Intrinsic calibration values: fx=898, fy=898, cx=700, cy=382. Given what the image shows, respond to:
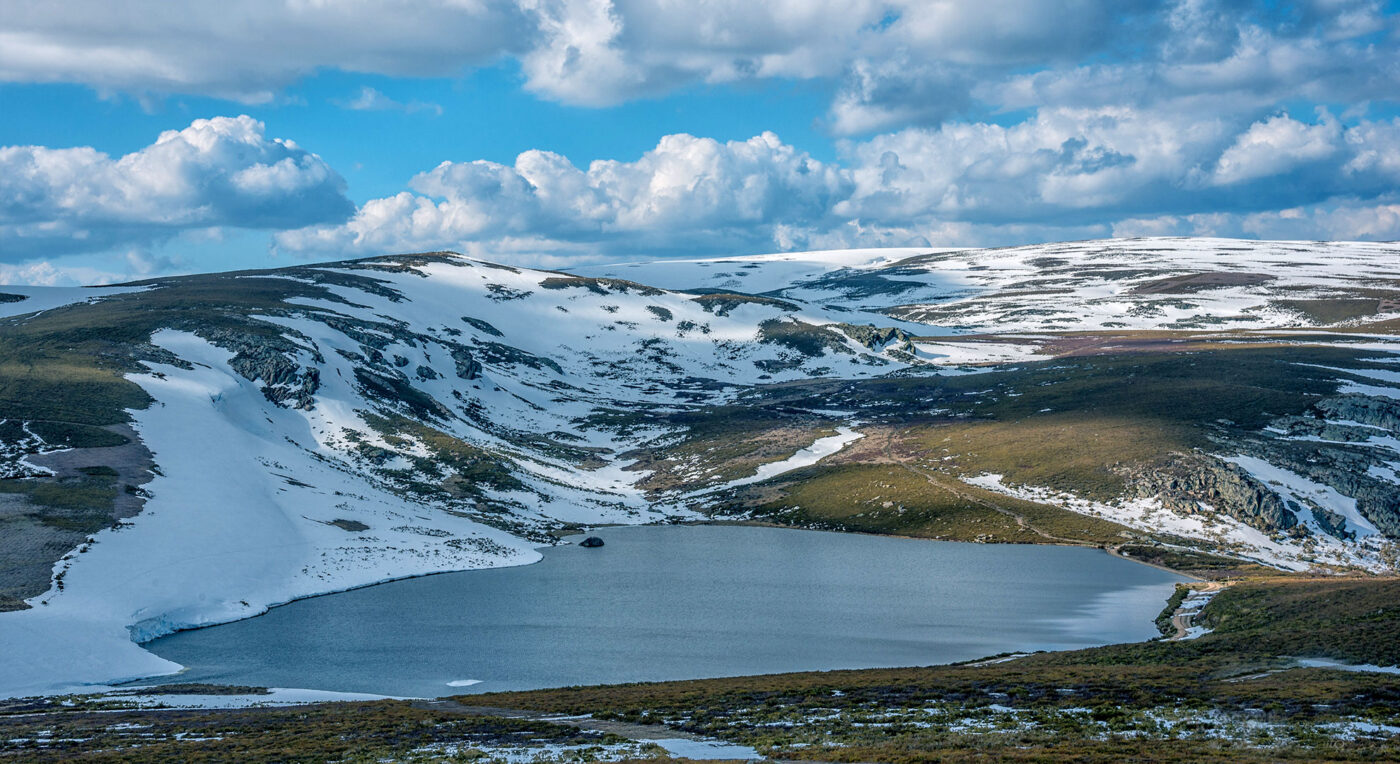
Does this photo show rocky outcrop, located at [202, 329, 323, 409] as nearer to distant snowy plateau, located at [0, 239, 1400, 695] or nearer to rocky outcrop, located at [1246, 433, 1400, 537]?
distant snowy plateau, located at [0, 239, 1400, 695]

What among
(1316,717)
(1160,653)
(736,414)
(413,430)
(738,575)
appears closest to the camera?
(1316,717)

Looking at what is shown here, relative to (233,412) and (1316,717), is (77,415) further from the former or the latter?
(1316,717)

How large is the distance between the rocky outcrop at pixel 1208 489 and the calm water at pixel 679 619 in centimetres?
1838

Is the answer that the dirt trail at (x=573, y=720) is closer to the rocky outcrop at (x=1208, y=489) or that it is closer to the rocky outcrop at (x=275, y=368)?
the rocky outcrop at (x=1208, y=489)

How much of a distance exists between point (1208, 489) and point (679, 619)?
2866 inches

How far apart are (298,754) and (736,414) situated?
140245 millimetres

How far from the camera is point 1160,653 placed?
49.9 metres

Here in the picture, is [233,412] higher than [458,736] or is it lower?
higher

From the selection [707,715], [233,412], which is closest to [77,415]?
[233,412]

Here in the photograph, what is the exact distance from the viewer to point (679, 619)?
69188 mm

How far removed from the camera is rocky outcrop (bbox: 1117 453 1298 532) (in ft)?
331

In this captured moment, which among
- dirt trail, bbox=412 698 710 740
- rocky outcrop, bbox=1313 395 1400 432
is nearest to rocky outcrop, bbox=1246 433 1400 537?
rocky outcrop, bbox=1313 395 1400 432

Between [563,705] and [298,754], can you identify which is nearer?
[298,754]

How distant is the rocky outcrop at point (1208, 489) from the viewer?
101 metres
